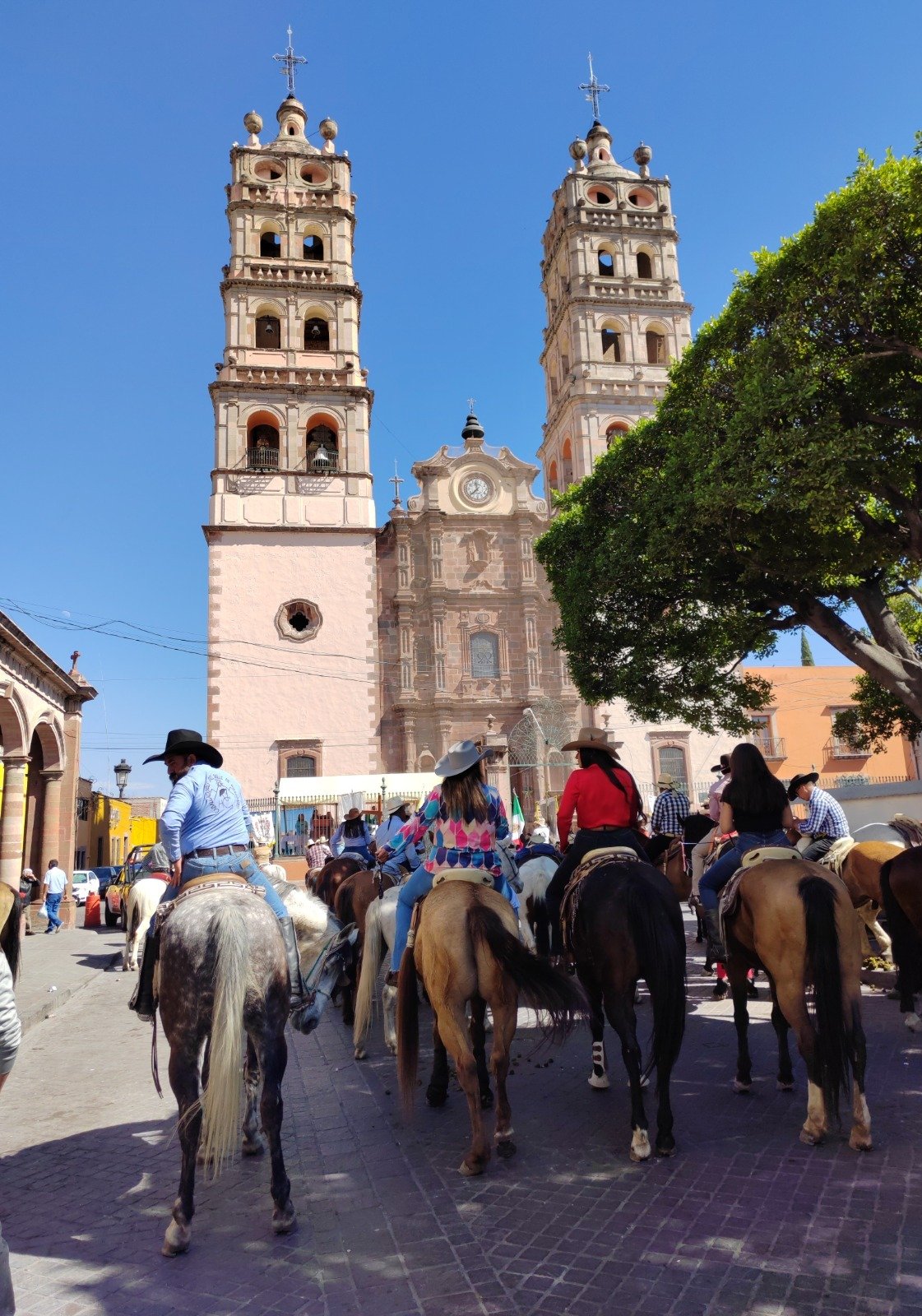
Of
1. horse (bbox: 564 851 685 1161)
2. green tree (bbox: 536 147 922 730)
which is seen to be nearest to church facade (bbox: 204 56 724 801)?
green tree (bbox: 536 147 922 730)

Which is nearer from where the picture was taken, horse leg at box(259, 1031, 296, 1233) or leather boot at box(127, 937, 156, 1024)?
horse leg at box(259, 1031, 296, 1233)

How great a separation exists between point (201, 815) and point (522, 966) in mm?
1958

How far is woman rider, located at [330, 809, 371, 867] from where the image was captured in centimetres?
1190

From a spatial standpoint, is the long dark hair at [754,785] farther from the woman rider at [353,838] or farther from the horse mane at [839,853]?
the woman rider at [353,838]

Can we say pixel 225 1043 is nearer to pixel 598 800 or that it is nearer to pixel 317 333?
pixel 598 800

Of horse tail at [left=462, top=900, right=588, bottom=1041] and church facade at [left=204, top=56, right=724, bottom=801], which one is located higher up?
church facade at [left=204, top=56, right=724, bottom=801]

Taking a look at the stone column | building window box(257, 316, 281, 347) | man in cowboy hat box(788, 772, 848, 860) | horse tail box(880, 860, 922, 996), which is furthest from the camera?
building window box(257, 316, 281, 347)

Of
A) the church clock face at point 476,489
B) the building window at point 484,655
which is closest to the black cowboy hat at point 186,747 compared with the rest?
the building window at point 484,655

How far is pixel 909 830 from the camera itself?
8828mm

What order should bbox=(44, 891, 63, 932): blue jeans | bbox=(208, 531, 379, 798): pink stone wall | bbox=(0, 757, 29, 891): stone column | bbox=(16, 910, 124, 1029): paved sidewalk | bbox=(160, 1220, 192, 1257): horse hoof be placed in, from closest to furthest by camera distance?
bbox=(160, 1220, 192, 1257): horse hoof < bbox=(16, 910, 124, 1029): paved sidewalk < bbox=(0, 757, 29, 891): stone column < bbox=(44, 891, 63, 932): blue jeans < bbox=(208, 531, 379, 798): pink stone wall

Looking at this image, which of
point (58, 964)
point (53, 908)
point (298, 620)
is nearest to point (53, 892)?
point (53, 908)

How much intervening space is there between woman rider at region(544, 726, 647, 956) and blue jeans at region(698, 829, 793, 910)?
2.29ft

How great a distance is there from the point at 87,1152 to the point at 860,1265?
4.32m

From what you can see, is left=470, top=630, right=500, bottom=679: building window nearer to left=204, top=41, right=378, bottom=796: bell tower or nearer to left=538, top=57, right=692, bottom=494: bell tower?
left=204, top=41, right=378, bottom=796: bell tower
